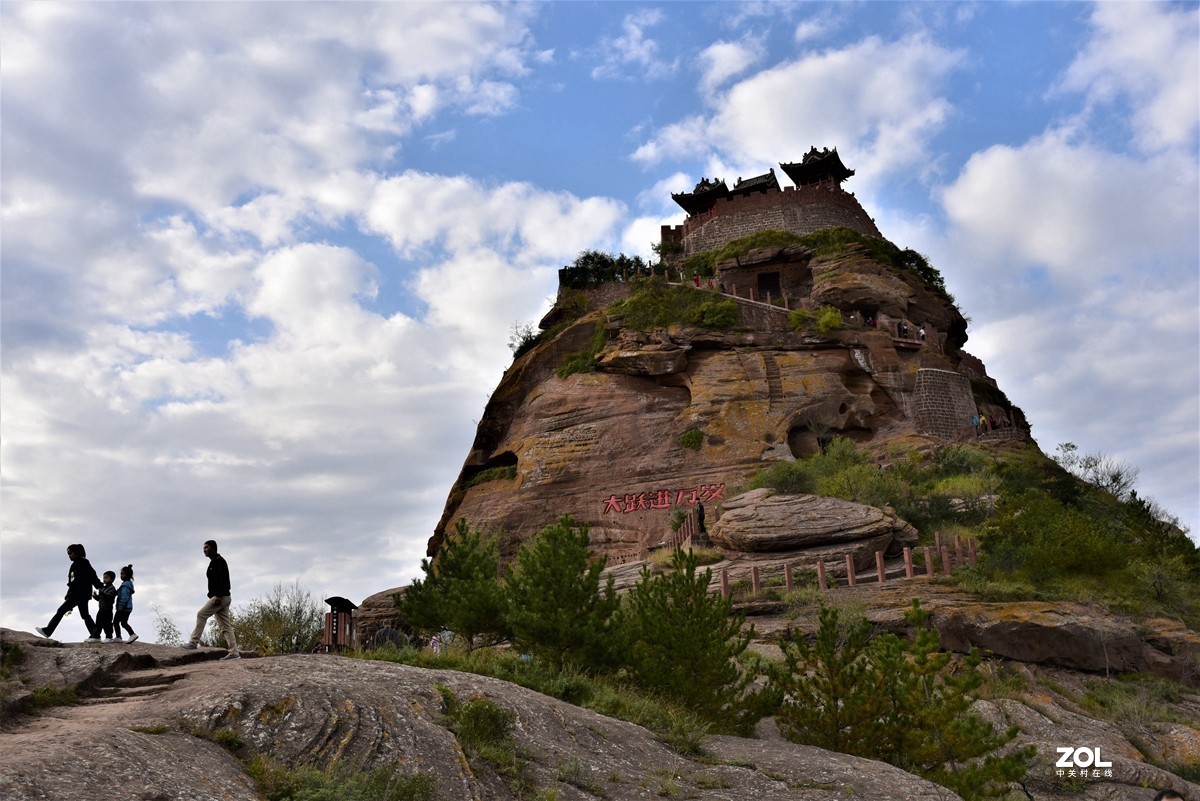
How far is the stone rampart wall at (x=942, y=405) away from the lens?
4069 centimetres

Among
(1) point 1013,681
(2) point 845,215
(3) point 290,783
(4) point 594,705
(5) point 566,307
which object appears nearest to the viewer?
(3) point 290,783

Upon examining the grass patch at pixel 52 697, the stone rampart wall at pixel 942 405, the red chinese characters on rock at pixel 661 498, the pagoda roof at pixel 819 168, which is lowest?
the grass patch at pixel 52 697

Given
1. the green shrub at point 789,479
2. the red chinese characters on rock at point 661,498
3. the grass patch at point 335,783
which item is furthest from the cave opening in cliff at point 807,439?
the grass patch at point 335,783

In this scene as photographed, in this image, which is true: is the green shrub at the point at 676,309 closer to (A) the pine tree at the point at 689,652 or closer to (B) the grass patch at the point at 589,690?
(A) the pine tree at the point at 689,652

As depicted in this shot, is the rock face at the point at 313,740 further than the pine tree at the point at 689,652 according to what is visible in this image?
No

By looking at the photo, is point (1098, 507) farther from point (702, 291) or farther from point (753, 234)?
point (753, 234)

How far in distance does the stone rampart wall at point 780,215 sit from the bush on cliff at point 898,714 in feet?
121

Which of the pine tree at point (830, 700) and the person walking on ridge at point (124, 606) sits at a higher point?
the person walking on ridge at point (124, 606)

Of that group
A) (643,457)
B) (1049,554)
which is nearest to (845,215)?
(643,457)

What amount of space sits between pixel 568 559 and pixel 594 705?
354 cm

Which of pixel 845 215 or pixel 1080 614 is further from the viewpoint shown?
pixel 845 215

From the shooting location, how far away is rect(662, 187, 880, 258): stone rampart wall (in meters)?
51.6

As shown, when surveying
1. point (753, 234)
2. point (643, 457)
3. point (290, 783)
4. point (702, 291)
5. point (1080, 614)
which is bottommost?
point (290, 783)

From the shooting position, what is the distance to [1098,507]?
35.8 meters
